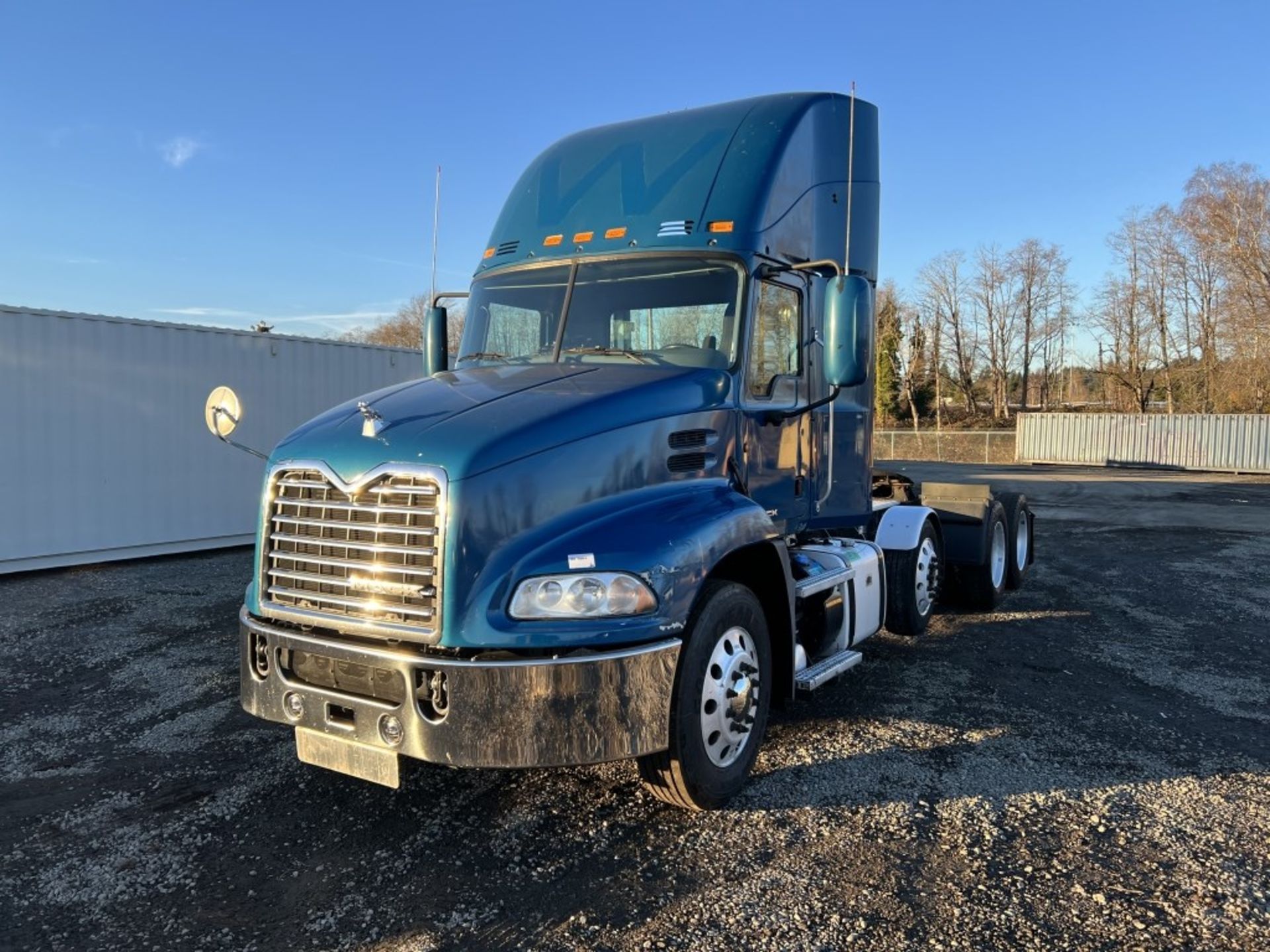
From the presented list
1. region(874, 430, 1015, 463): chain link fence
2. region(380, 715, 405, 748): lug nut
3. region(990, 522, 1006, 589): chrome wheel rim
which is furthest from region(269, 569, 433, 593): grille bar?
region(874, 430, 1015, 463): chain link fence

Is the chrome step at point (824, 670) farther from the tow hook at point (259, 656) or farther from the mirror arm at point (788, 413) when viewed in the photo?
the tow hook at point (259, 656)

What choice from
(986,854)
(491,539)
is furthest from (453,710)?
(986,854)

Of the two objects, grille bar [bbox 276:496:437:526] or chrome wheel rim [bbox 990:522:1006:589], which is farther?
chrome wheel rim [bbox 990:522:1006:589]

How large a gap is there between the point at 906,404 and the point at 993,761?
55.0 meters

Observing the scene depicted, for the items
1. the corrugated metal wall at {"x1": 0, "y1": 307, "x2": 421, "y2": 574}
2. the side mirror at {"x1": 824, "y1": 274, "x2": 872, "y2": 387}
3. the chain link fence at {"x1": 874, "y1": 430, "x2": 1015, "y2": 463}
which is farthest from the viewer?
the chain link fence at {"x1": 874, "y1": 430, "x2": 1015, "y2": 463}

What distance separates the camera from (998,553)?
28.0ft

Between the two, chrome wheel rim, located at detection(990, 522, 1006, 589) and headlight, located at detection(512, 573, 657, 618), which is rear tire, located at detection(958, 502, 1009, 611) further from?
headlight, located at detection(512, 573, 657, 618)

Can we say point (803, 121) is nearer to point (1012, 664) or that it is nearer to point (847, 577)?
point (847, 577)

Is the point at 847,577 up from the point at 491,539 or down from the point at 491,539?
down

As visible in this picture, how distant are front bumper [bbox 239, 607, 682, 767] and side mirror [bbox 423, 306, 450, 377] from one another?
100.0 inches

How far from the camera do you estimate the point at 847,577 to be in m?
5.32

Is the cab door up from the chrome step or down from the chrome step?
up

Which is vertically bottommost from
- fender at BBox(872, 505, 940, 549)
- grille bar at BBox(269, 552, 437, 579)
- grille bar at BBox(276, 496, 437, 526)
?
fender at BBox(872, 505, 940, 549)

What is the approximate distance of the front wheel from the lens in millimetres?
3568
